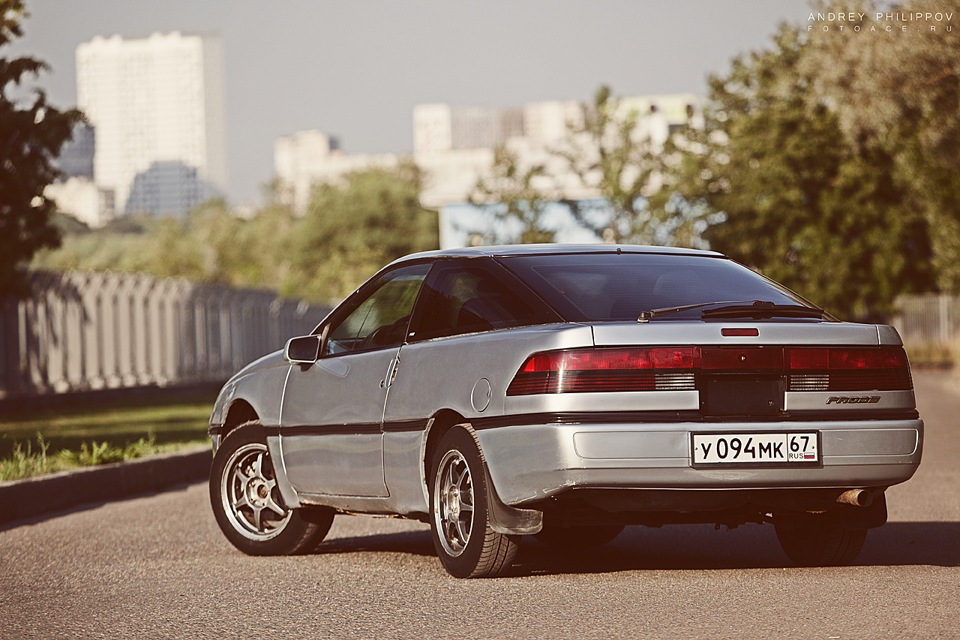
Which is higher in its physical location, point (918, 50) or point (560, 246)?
point (918, 50)

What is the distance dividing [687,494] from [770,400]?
534 millimetres

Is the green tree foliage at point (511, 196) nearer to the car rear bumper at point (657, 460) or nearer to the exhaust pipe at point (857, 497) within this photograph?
the exhaust pipe at point (857, 497)

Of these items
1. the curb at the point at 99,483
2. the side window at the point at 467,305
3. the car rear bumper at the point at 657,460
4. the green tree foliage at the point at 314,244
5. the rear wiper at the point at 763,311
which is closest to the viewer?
the car rear bumper at the point at 657,460

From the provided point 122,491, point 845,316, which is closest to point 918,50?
point 122,491

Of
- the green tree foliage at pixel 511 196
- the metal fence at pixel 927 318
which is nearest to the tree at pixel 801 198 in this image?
the metal fence at pixel 927 318

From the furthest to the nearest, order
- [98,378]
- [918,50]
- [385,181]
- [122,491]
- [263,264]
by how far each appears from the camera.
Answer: [263,264]
[385,181]
[98,378]
[918,50]
[122,491]

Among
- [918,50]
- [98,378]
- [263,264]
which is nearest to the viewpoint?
[918,50]

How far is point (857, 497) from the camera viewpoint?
7449 millimetres

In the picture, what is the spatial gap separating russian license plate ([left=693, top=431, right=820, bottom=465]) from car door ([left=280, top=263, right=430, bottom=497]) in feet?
6.02

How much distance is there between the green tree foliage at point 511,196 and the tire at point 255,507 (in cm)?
4644

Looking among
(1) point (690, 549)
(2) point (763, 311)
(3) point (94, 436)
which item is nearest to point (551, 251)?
(2) point (763, 311)

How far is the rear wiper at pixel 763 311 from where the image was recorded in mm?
7406

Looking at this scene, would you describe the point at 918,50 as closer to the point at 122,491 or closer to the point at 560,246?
the point at 122,491

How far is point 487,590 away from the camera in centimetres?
736
